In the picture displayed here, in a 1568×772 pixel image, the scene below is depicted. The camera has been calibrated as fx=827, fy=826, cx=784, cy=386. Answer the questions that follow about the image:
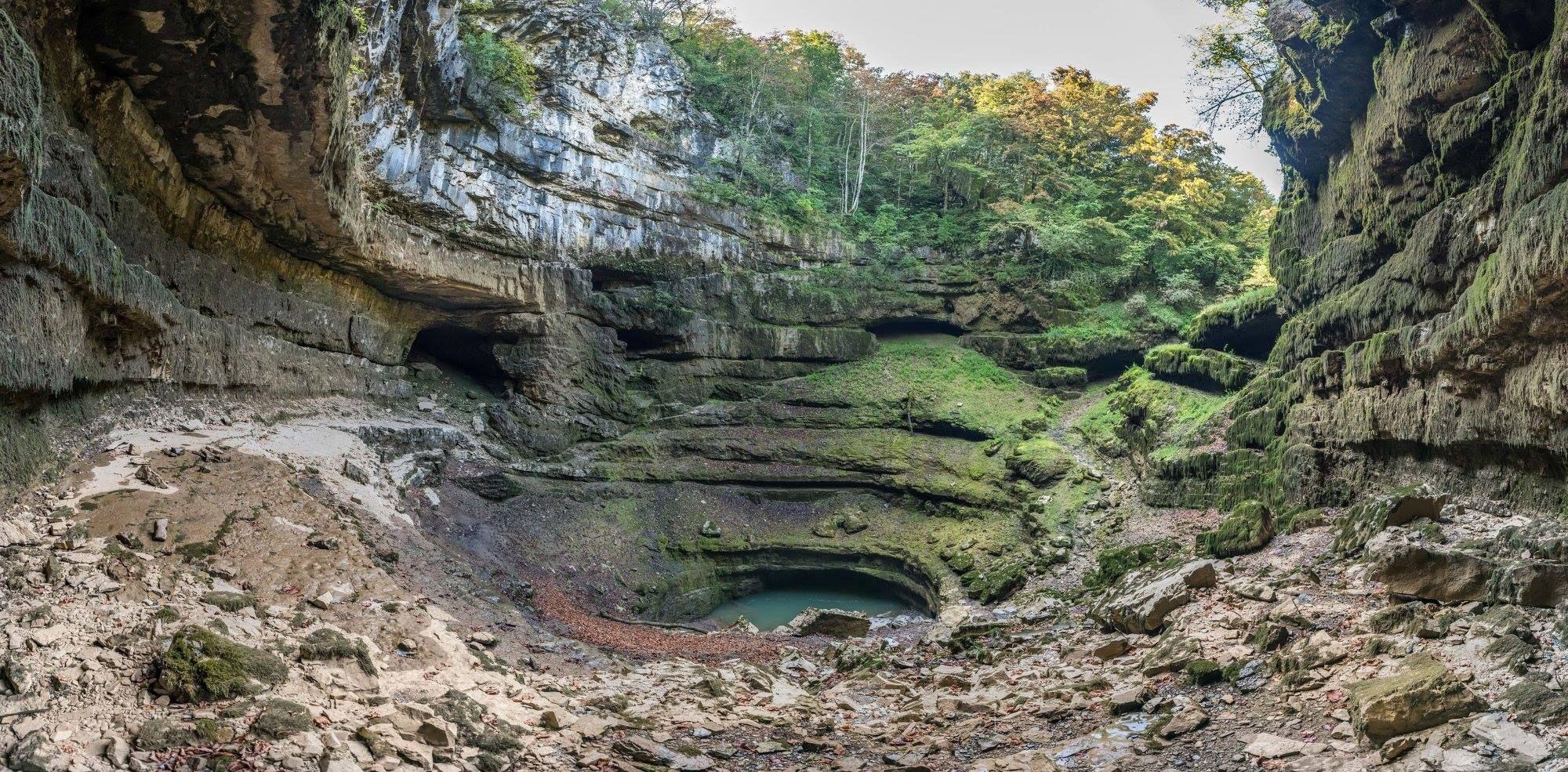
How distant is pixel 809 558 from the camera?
21.5m

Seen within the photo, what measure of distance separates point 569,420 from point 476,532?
6.11 m

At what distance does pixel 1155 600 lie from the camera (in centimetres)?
1004

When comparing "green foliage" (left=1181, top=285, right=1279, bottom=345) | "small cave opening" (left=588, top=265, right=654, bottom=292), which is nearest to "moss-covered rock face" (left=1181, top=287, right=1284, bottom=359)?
"green foliage" (left=1181, top=285, right=1279, bottom=345)

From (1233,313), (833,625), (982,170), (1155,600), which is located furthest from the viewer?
(982,170)

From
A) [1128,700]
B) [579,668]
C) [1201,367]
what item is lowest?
[579,668]

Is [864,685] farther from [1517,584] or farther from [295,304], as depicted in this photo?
[295,304]

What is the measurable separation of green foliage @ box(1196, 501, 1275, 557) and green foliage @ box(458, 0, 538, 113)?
71.0 ft

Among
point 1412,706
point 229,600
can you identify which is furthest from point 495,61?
point 1412,706

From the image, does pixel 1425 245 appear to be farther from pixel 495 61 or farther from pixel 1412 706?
pixel 495 61

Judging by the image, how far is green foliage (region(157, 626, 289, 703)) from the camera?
19.2ft

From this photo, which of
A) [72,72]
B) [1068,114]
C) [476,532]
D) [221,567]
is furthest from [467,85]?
[1068,114]

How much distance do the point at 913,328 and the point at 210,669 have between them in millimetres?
26424

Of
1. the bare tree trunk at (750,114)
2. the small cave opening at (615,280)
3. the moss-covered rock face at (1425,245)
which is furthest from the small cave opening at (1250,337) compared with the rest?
the bare tree trunk at (750,114)

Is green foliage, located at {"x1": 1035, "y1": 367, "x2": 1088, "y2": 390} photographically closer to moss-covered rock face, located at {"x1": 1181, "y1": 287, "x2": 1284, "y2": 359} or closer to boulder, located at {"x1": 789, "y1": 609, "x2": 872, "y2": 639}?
moss-covered rock face, located at {"x1": 1181, "y1": 287, "x2": 1284, "y2": 359}
